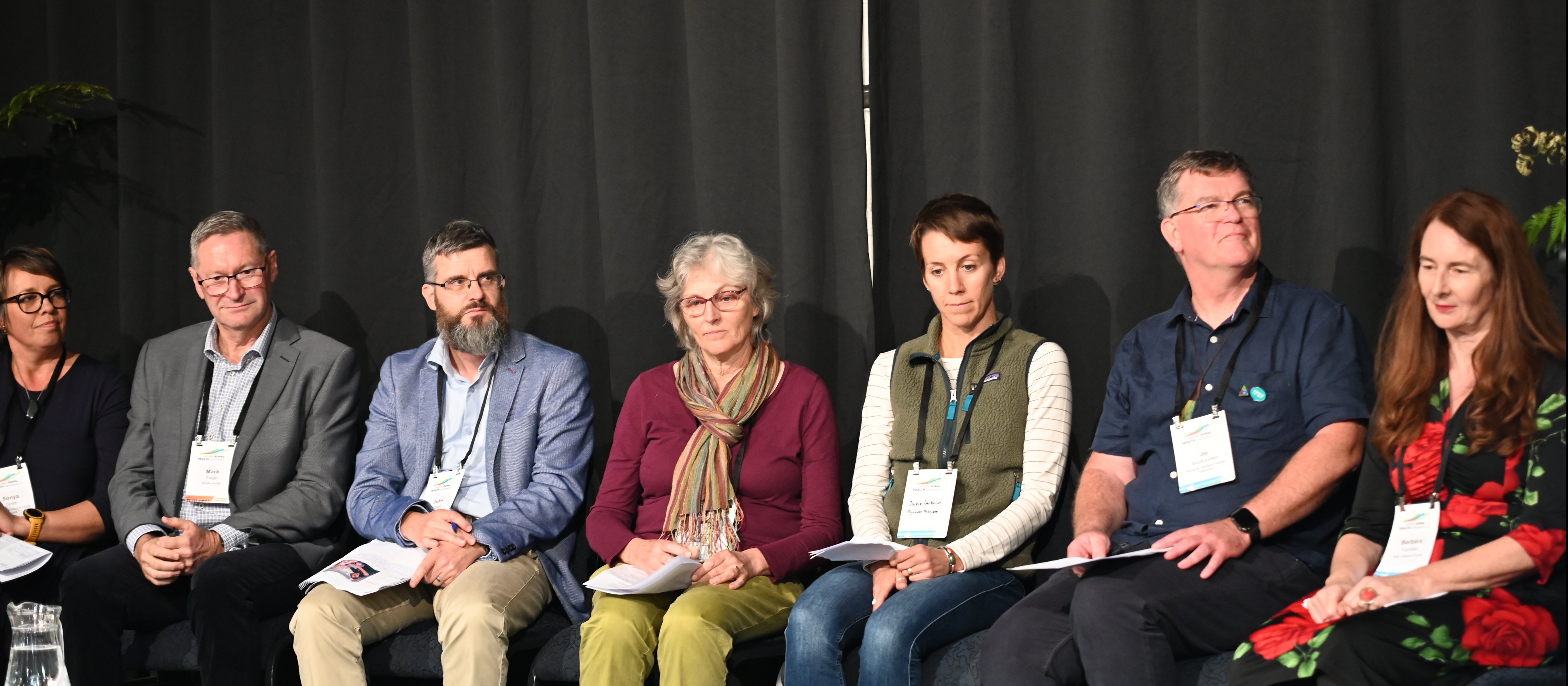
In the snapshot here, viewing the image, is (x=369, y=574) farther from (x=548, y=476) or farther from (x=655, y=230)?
(x=655, y=230)

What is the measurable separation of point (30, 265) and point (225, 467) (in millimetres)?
1055

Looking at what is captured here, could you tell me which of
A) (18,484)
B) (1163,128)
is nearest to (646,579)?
(1163,128)

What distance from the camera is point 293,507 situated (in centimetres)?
355

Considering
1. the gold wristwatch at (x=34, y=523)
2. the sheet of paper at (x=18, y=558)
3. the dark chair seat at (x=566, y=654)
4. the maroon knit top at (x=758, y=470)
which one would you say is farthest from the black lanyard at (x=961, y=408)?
the gold wristwatch at (x=34, y=523)

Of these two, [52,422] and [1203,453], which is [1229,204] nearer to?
[1203,453]

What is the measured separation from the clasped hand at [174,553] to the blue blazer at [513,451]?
1.31 feet

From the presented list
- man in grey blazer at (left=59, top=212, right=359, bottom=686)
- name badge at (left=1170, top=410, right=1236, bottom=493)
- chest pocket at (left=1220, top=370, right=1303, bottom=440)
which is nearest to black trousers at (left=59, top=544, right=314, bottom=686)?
man in grey blazer at (left=59, top=212, right=359, bottom=686)

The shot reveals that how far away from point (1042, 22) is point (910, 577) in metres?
1.74

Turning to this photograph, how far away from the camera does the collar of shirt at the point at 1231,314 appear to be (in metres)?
2.75

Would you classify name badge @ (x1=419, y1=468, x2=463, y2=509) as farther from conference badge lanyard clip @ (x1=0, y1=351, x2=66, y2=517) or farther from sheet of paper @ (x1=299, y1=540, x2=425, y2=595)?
conference badge lanyard clip @ (x1=0, y1=351, x2=66, y2=517)

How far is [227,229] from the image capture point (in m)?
3.77

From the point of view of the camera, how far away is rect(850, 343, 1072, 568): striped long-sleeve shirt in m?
2.86

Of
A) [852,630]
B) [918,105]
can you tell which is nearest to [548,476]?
[852,630]

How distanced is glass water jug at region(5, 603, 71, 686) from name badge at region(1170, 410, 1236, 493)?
213 cm
